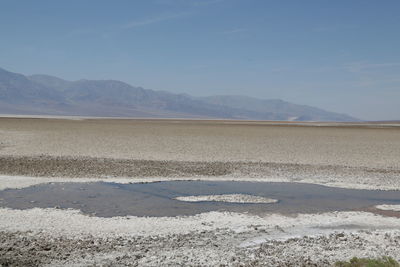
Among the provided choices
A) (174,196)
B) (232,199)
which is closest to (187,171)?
(174,196)

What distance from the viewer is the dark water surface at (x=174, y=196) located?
10914 millimetres

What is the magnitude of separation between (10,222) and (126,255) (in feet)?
11.1

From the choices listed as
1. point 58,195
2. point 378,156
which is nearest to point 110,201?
point 58,195

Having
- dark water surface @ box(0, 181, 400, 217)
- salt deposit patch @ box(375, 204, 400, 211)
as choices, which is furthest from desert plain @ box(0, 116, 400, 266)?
dark water surface @ box(0, 181, 400, 217)

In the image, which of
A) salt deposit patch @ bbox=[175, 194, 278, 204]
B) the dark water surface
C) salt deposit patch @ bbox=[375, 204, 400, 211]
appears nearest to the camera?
the dark water surface

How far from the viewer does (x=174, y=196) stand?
1254cm

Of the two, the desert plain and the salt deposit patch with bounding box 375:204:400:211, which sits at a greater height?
the salt deposit patch with bounding box 375:204:400:211

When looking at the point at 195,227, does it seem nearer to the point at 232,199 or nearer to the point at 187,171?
the point at 232,199

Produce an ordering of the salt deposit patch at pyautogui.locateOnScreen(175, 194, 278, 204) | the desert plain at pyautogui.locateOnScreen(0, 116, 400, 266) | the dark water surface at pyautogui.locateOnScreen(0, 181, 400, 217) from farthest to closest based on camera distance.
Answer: the salt deposit patch at pyautogui.locateOnScreen(175, 194, 278, 204), the dark water surface at pyautogui.locateOnScreen(0, 181, 400, 217), the desert plain at pyautogui.locateOnScreen(0, 116, 400, 266)

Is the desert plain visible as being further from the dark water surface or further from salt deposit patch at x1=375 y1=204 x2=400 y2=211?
the dark water surface

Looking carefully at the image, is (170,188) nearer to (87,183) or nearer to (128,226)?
(87,183)

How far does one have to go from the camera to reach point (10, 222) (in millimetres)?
9102

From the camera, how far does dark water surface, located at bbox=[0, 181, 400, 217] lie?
1091 cm

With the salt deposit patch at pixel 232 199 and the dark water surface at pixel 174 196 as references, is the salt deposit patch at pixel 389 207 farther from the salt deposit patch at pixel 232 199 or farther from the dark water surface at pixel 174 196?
the salt deposit patch at pixel 232 199
